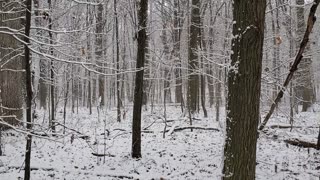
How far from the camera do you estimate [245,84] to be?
3.68 metres

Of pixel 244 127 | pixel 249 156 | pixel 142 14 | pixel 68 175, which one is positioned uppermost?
pixel 142 14

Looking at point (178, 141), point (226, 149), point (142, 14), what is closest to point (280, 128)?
point (178, 141)

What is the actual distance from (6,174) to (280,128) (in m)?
9.30

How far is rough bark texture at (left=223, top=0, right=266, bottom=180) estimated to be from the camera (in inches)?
144

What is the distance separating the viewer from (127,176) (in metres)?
7.05

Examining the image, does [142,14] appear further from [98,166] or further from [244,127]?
[244,127]

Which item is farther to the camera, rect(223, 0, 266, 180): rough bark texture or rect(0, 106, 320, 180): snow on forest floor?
rect(0, 106, 320, 180): snow on forest floor

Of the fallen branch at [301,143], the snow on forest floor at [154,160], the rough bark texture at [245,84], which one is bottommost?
the snow on forest floor at [154,160]

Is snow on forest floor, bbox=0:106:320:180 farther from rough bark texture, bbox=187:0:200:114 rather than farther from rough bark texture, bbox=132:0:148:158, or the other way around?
rough bark texture, bbox=187:0:200:114

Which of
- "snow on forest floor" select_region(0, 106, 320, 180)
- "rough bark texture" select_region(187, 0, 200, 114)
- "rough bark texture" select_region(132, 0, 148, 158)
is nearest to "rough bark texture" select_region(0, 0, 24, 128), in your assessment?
"snow on forest floor" select_region(0, 106, 320, 180)

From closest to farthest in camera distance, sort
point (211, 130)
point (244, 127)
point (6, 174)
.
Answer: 1. point (244, 127)
2. point (6, 174)
3. point (211, 130)

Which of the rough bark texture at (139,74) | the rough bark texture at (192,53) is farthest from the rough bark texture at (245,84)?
A: the rough bark texture at (192,53)

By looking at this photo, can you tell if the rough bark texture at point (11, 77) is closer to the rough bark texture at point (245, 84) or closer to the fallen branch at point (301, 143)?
the rough bark texture at point (245, 84)

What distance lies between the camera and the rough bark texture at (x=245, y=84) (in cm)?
365
